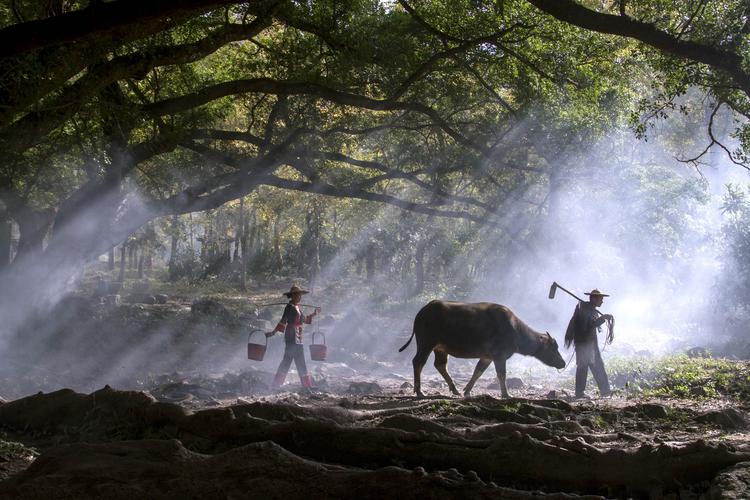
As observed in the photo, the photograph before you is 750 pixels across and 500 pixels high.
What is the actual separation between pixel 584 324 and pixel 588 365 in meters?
0.75

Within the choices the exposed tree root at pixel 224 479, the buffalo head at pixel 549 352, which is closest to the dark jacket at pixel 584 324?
the buffalo head at pixel 549 352

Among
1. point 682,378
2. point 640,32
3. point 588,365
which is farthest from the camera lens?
point 588,365

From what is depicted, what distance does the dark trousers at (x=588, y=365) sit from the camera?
40.7ft

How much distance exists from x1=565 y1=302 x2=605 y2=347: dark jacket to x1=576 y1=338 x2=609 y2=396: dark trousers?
0.10 meters

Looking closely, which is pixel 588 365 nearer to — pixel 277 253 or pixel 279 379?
pixel 279 379

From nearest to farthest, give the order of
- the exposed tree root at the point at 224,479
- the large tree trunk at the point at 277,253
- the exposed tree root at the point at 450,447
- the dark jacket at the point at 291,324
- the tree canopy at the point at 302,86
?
1. the exposed tree root at the point at 224,479
2. the exposed tree root at the point at 450,447
3. the tree canopy at the point at 302,86
4. the dark jacket at the point at 291,324
5. the large tree trunk at the point at 277,253

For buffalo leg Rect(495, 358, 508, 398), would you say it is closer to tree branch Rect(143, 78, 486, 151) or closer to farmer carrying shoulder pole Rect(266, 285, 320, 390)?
farmer carrying shoulder pole Rect(266, 285, 320, 390)

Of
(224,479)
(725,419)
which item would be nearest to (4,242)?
(224,479)

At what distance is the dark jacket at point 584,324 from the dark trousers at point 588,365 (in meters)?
0.10

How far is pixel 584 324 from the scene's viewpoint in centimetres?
1242

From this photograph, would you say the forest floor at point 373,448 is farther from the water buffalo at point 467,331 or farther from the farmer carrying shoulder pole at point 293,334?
the water buffalo at point 467,331

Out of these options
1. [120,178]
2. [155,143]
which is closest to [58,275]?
[120,178]

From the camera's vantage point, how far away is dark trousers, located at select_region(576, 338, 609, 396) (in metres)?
12.4

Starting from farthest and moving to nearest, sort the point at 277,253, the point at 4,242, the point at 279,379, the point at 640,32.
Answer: the point at 277,253 → the point at 4,242 → the point at 279,379 → the point at 640,32
